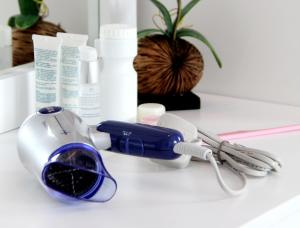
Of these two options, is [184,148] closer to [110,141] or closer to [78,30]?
[110,141]

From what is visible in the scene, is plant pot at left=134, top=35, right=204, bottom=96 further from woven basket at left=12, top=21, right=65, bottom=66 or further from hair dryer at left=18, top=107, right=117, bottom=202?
hair dryer at left=18, top=107, right=117, bottom=202

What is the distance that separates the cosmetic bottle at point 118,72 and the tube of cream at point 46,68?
0.24ft

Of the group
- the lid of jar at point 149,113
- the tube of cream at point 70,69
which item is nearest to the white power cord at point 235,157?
the lid of jar at point 149,113

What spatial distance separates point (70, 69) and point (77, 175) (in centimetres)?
28

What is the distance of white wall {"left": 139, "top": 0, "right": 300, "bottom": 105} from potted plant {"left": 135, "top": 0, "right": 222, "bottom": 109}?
0.26ft

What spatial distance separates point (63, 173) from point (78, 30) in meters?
0.50

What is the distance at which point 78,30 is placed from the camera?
106 cm

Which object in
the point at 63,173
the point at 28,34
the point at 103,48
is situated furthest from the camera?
the point at 28,34

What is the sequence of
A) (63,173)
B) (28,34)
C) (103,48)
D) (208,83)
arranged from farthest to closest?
(208,83) < (28,34) < (103,48) < (63,173)

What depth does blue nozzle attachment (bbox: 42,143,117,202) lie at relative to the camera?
23.8 inches

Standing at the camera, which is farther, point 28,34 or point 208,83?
point 208,83

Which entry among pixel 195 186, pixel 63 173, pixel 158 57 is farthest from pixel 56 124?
pixel 158 57

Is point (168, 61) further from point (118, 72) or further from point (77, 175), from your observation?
point (77, 175)

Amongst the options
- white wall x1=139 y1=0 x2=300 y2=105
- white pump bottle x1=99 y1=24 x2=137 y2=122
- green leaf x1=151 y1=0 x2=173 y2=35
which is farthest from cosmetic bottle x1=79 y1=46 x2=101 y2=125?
white wall x1=139 y1=0 x2=300 y2=105
